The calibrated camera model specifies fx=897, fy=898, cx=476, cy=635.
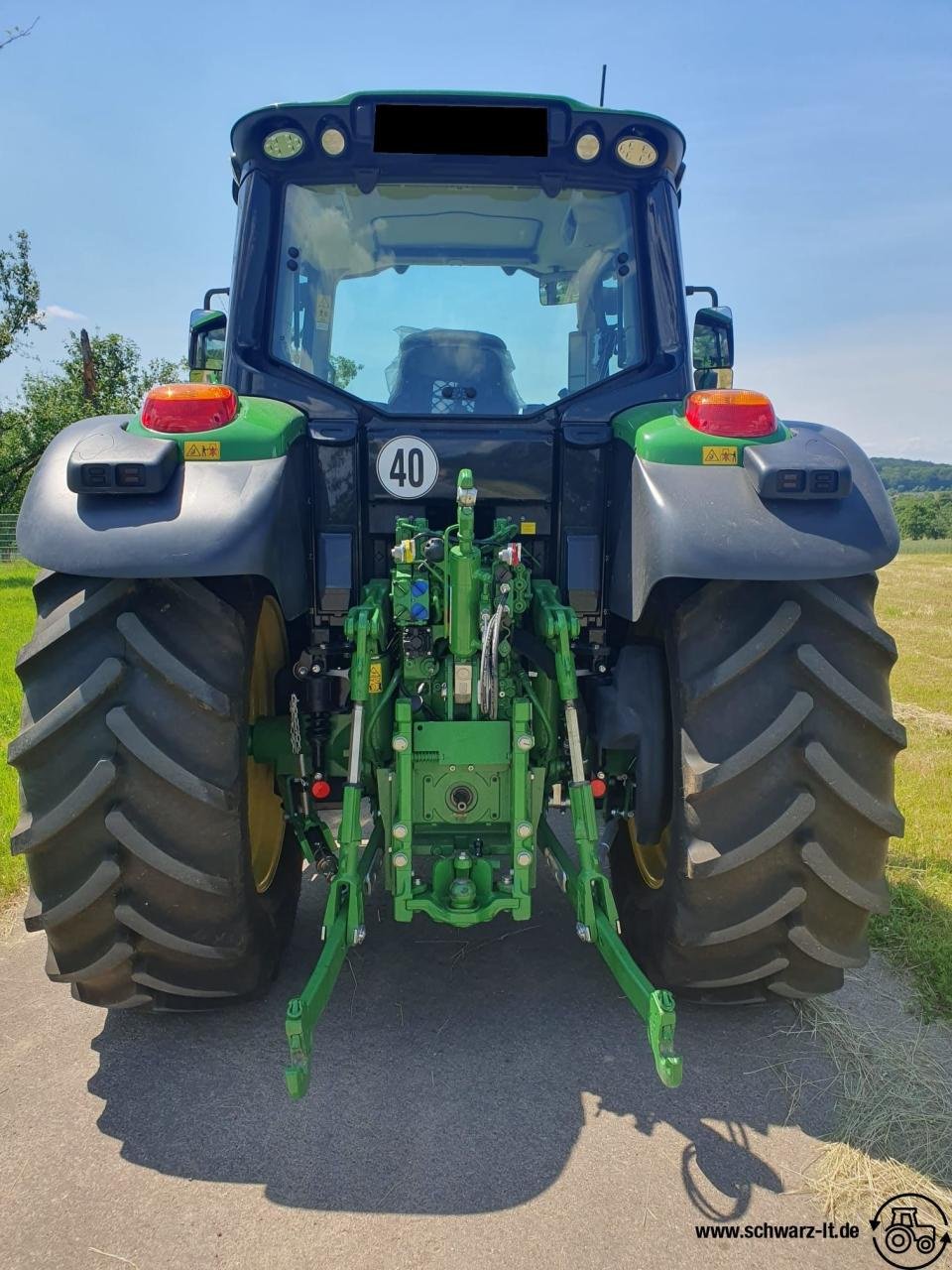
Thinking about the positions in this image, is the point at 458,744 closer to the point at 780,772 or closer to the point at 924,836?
the point at 780,772

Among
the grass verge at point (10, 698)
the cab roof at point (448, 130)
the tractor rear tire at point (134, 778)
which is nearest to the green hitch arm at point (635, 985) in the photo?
the tractor rear tire at point (134, 778)

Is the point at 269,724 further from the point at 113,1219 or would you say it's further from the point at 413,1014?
the point at 113,1219

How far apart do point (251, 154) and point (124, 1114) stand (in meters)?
2.90

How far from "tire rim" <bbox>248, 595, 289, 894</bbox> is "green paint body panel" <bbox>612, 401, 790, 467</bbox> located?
1.29m

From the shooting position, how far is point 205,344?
12.0ft

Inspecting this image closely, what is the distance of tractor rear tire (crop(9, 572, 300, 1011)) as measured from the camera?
2324 millimetres

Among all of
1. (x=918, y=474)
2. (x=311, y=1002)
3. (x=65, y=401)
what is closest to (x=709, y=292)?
(x=311, y=1002)

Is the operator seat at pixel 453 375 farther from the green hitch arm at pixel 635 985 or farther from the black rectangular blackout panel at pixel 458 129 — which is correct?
the green hitch arm at pixel 635 985

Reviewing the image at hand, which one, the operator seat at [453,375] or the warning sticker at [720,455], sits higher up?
the operator seat at [453,375]

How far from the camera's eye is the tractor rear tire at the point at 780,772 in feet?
7.75

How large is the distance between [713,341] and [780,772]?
1860 mm

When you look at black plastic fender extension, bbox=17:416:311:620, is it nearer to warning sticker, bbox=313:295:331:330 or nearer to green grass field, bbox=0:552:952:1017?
warning sticker, bbox=313:295:331:330

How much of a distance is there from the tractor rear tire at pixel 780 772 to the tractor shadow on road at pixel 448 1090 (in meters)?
0.38

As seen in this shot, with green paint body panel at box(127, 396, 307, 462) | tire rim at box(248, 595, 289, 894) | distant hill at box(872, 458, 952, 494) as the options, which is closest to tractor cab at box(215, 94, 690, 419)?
green paint body panel at box(127, 396, 307, 462)
